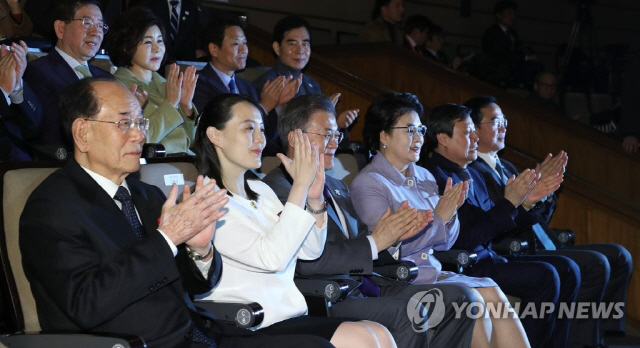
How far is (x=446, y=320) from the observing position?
3.08 metres

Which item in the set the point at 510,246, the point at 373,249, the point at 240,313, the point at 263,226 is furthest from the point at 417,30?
the point at 240,313

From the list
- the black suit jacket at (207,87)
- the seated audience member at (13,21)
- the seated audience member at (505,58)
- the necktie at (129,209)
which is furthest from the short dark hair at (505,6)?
the necktie at (129,209)

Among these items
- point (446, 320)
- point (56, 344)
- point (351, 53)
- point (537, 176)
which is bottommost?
point (446, 320)

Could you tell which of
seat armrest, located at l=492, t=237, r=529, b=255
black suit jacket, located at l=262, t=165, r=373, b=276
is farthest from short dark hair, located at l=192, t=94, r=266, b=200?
seat armrest, located at l=492, t=237, r=529, b=255

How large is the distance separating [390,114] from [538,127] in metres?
2.53

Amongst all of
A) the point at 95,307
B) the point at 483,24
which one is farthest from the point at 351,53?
the point at 95,307

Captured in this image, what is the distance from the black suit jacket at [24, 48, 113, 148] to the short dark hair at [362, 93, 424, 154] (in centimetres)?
121

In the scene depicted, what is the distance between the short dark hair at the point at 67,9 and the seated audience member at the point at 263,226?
3.99ft

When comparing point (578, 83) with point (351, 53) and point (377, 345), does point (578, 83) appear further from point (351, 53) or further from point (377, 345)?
point (377, 345)

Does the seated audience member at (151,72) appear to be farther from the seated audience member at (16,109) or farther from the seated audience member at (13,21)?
the seated audience member at (13,21)

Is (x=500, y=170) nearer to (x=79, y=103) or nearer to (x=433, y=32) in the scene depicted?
(x=79, y=103)

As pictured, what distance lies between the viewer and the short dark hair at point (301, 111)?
3.21 m

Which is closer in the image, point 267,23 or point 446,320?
point 446,320

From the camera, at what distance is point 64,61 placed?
140 inches
